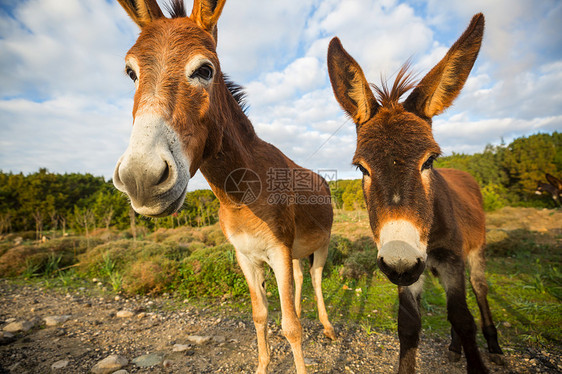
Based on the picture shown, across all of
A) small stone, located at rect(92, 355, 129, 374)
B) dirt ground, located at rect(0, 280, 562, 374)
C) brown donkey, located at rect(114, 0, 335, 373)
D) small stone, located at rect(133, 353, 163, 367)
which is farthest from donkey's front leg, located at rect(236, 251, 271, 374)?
small stone, located at rect(92, 355, 129, 374)

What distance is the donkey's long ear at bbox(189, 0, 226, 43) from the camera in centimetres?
182

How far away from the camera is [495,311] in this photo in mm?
4000

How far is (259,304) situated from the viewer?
8.96 ft

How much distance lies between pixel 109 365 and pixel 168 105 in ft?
10.7

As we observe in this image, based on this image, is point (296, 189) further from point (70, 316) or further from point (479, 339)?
point (70, 316)

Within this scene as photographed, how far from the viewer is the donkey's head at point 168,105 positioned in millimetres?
1121

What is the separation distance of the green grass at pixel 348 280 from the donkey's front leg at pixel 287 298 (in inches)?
58.2

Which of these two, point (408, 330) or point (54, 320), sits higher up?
point (408, 330)

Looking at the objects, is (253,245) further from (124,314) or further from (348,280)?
(348,280)

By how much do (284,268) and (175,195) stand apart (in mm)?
1544

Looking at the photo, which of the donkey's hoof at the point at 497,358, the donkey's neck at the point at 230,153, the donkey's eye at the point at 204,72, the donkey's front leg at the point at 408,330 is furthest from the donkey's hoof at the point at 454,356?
the donkey's eye at the point at 204,72

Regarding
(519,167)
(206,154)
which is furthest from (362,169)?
(519,167)

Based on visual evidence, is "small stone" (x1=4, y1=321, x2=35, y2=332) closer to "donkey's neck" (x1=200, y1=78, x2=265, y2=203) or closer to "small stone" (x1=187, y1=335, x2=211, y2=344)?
"small stone" (x1=187, y1=335, x2=211, y2=344)

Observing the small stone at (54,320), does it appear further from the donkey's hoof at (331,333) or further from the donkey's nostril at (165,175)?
the donkey's nostril at (165,175)
